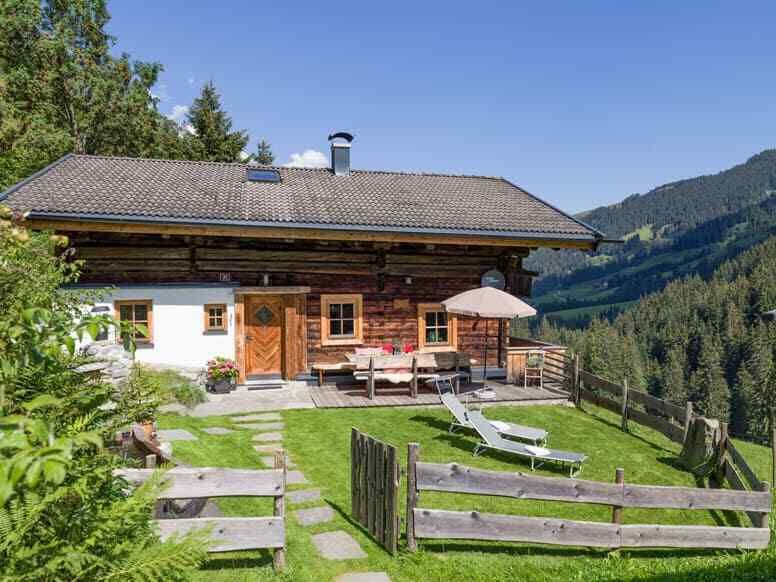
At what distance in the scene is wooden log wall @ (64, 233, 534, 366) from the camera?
11.4m

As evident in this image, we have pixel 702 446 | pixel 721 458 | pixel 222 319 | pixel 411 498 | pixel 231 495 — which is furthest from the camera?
pixel 222 319

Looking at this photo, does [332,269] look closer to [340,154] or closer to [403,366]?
[403,366]

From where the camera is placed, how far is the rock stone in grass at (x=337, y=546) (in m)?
4.82

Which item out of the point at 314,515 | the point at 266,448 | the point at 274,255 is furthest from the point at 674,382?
the point at 314,515

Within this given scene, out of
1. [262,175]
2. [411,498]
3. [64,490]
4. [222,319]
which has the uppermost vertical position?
[262,175]

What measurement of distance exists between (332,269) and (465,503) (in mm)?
7534

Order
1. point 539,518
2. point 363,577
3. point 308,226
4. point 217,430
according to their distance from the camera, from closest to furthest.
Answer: point 363,577 → point 539,518 → point 217,430 → point 308,226

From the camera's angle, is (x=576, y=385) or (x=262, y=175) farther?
(x=262, y=175)

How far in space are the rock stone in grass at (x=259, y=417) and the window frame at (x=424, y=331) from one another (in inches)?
183

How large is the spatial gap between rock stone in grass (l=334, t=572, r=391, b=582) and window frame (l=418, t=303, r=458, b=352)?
8783 millimetres

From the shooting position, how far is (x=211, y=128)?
92.6 ft

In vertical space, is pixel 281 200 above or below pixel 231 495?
above

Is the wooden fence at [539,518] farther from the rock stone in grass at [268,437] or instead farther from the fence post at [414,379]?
the fence post at [414,379]

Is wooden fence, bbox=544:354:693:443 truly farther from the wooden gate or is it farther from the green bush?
the green bush
